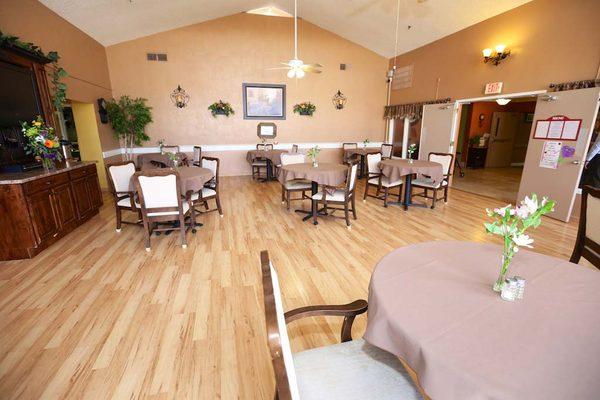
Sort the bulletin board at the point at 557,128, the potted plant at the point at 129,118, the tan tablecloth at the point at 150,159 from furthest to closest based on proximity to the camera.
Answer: the potted plant at the point at 129,118 < the tan tablecloth at the point at 150,159 < the bulletin board at the point at 557,128

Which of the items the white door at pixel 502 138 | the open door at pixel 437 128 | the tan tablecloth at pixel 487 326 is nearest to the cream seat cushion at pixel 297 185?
the tan tablecloth at pixel 487 326

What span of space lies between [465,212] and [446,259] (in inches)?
155

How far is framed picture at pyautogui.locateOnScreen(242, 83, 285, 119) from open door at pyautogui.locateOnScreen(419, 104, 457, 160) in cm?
382

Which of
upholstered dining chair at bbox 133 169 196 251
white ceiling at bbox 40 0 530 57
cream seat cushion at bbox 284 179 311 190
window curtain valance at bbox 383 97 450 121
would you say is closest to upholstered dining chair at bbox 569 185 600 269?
cream seat cushion at bbox 284 179 311 190

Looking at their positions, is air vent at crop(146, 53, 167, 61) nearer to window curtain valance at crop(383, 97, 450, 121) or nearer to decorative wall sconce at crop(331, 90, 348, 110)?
decorative wall sconce at crop(331, 90, 348, 110)

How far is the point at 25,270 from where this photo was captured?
9.11ft

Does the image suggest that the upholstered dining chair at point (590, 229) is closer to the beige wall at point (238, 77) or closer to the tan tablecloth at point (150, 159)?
the tan tablecloth at point (150, 159)

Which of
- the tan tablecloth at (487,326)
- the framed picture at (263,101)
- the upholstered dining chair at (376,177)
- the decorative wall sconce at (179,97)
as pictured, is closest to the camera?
the tan tablecloth at (487,326)

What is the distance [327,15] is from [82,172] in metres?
6.37

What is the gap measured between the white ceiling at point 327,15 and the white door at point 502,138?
16.7ft

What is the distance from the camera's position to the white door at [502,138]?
32.6 feet

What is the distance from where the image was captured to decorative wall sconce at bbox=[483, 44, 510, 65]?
508 cm

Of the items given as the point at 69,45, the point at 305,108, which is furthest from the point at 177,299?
the point at 305,108

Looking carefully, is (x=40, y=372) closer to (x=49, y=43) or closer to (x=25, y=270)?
(x=25, y=270)
